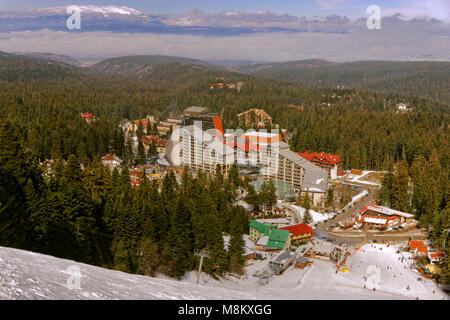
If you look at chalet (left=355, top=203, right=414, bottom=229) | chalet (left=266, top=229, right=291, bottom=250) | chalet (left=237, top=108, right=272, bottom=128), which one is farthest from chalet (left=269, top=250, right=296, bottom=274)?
chalet (left=237, top=108, right=272, bottom=128)

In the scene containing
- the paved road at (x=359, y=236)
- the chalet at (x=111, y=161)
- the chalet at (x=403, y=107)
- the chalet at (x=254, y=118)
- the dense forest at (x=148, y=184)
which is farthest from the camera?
the chalet at (x=403, y=107)

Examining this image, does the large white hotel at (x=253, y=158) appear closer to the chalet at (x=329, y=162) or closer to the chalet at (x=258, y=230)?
the chalet at (x=329, y=162)

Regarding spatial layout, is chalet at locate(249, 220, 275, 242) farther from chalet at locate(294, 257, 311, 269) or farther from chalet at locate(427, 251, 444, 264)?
chalet at locate(427, 251, 444, 264)

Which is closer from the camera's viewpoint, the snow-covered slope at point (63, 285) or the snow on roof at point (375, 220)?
the snow-covered slope at point (63, 285)

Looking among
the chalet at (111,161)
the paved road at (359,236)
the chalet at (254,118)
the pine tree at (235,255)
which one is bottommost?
the paved road at (359,236)

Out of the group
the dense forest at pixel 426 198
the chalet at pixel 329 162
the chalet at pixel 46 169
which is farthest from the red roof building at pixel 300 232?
the chalet at pixel 329 162

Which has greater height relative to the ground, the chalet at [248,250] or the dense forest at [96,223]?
the dense forest at [96,223]

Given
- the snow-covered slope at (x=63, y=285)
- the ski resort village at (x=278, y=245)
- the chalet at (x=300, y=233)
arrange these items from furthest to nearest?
1. the chalet at (x=300, y=233)
2. the ski resort village at (x=278, y=245)
3. the snow-covered slope at (x=63, y=285)
